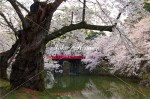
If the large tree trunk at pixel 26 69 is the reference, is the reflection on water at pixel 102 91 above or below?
below

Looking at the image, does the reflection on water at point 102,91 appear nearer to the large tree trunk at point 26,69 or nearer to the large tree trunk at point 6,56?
the large tree trunk at point 6,56

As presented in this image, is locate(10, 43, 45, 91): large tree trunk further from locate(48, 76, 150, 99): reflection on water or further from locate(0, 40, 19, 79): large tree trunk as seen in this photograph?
locate(48, 76, 150, 99): reflection on water

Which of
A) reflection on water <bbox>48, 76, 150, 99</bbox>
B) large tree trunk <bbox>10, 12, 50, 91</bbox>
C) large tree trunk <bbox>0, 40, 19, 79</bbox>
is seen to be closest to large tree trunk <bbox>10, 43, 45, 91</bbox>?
large tree trunk <bbox>10, 12, 50, 91</bbox>

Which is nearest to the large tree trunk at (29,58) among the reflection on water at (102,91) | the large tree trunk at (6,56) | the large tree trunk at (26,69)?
the large tree trunk at (26,69)

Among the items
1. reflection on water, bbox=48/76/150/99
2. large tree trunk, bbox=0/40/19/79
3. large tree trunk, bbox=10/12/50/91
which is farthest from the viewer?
reflection on water, bbox=48/76/150/99

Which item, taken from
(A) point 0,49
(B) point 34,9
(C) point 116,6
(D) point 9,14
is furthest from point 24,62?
(A) point 0,49

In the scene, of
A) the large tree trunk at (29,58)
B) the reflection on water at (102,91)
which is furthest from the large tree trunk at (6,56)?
the reflection on water at (102,91)

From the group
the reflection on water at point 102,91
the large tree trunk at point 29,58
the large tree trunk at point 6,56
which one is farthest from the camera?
the reflection on water at point 102,91

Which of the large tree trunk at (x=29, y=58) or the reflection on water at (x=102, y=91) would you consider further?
the reflection on water at (x=102, y=91)

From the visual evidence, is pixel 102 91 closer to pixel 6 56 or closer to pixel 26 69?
pixel 6 56

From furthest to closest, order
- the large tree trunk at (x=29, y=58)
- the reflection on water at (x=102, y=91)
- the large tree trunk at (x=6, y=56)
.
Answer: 1. the reflection on water at (x=102, y=91)
2. the large tree trunk at (x=6, y=56)
3. the large tree trunk at (x=29, y=58)

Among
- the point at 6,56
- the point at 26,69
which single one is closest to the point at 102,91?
the point at 6,56

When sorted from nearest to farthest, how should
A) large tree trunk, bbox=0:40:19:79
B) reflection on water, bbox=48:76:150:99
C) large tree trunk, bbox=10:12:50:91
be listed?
1. large tree trunk, bbox=10:12:50:91
2. large tree trunk, bbox=0:40:19:79
3. reflection on water, bbox=48:76:150:99

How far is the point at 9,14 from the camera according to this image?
12953 millimetres
